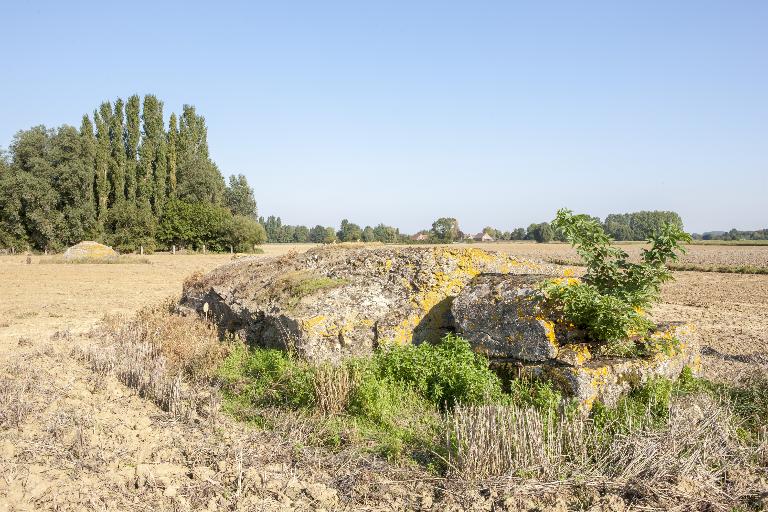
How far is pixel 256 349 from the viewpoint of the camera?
9.07 metres

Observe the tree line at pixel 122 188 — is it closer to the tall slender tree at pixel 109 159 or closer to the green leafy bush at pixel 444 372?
the tall slender tree at pixel 109 159

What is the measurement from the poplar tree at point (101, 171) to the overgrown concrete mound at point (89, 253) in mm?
12681

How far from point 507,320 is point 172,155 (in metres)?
62.3

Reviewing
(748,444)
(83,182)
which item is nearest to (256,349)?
(748,444)

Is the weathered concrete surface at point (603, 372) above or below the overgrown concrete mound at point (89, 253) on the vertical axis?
below

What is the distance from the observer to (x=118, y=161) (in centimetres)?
5819

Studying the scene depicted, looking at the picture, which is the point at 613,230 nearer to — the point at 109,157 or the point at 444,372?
the point at 109,157

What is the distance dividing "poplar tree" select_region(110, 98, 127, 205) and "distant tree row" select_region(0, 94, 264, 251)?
11 cm

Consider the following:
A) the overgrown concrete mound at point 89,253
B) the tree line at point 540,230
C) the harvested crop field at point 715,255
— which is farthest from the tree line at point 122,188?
the tree line at point 540,230

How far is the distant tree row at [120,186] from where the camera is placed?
5259cm

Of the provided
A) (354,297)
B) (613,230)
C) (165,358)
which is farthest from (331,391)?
(613,230)

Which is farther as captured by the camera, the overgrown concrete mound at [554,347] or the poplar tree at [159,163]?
the poplar tree at [159,163]

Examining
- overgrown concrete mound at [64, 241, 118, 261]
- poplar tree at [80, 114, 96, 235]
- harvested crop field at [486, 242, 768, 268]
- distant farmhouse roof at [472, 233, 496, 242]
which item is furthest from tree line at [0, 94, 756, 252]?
distant farmhouse roof at [472, 233, 496, 242]

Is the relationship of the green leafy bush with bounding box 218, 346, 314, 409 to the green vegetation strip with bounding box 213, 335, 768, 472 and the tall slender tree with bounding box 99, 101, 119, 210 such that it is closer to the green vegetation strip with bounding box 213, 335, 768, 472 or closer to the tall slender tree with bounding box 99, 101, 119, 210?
the green vegetation strip with bounding box 213, 335, 768, 472
